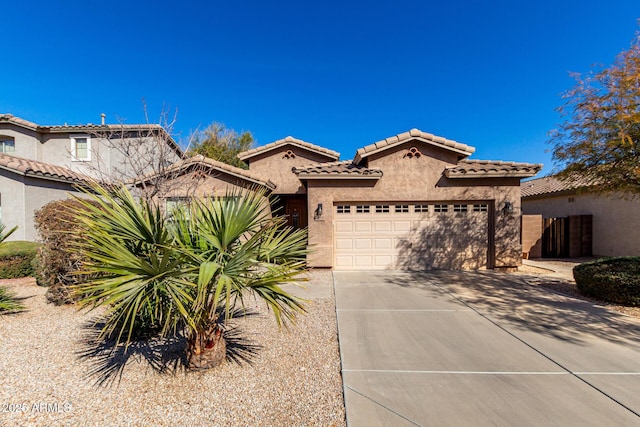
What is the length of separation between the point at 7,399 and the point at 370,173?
9990 millimetres

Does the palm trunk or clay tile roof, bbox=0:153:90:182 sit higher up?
clay tile roof, bbox=0:153:90:182

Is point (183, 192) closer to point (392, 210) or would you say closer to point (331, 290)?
point (331, 290)

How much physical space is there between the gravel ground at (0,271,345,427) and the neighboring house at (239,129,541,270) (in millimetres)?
6019

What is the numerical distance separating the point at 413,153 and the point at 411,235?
3182 millimetres

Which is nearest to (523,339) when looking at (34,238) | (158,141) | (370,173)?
(370,173)

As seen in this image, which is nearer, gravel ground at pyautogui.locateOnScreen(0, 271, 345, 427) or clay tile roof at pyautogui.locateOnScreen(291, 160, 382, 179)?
gravel ground at pyautogui.locateOnScreen(0, 271, 345, 427)

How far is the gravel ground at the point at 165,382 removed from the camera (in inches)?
123

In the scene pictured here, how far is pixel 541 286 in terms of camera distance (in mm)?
8734

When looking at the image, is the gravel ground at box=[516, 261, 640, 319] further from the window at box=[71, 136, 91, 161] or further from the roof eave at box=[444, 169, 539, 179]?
the window at box=[71, 136, 91, 161]

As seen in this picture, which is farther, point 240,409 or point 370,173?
point 370,173

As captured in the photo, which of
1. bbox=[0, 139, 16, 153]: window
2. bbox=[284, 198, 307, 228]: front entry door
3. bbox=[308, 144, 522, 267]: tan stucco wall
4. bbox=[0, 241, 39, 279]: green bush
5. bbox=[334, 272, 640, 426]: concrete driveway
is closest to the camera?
bbox=[334, 272, 640, 426]: concrete driveway

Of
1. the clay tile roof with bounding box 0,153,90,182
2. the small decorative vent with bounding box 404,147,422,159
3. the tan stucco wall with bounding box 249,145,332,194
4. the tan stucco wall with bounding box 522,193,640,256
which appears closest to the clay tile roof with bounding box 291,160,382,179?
the small decorative vent with bounding box 404,147,422,159

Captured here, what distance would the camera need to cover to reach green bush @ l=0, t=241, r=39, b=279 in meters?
9.66

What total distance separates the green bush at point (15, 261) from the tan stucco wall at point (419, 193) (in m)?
9.82
